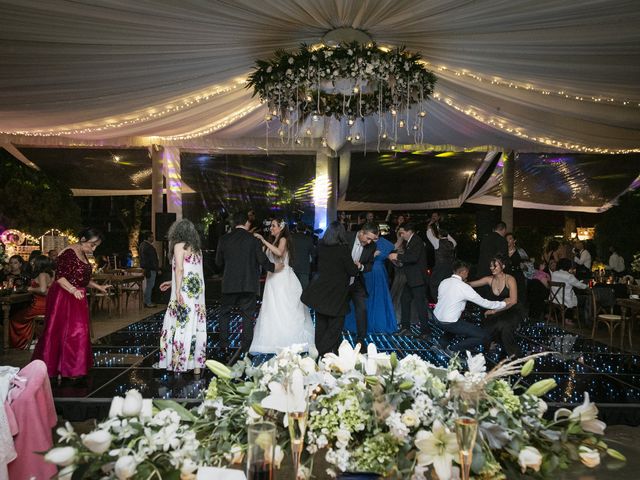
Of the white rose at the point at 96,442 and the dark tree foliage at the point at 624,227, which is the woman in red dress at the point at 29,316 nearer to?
the white rose at the point at 96,442

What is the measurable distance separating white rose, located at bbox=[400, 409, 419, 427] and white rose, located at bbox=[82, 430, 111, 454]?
2.34 ft

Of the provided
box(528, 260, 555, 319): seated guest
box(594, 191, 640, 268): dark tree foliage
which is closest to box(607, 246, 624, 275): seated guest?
box(594, 191, 640, 268): dark tree foliage

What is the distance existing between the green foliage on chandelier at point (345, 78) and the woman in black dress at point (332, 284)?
1.65m

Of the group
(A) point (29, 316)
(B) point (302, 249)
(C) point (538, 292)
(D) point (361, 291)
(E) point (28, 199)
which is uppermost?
(E) point (28, 199)

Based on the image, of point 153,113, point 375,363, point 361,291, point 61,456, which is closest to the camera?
point 61,456

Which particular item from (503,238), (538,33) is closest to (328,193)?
(503,238)

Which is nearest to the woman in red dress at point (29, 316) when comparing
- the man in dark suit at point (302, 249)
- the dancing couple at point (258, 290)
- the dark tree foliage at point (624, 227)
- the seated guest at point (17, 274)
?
the seated guest at point (17, 274)

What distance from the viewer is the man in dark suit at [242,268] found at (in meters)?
6.22

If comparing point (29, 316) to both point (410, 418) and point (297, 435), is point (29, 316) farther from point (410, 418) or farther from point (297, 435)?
point (410, 418)

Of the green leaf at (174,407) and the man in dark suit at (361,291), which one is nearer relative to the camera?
the green leaf at (174,407)

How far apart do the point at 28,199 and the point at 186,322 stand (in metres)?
9.76

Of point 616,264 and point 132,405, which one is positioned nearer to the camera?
point 132,405

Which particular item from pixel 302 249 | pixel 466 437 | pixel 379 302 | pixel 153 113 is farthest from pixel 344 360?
pixel 153 113

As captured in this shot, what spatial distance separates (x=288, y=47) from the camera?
20.1 feet
